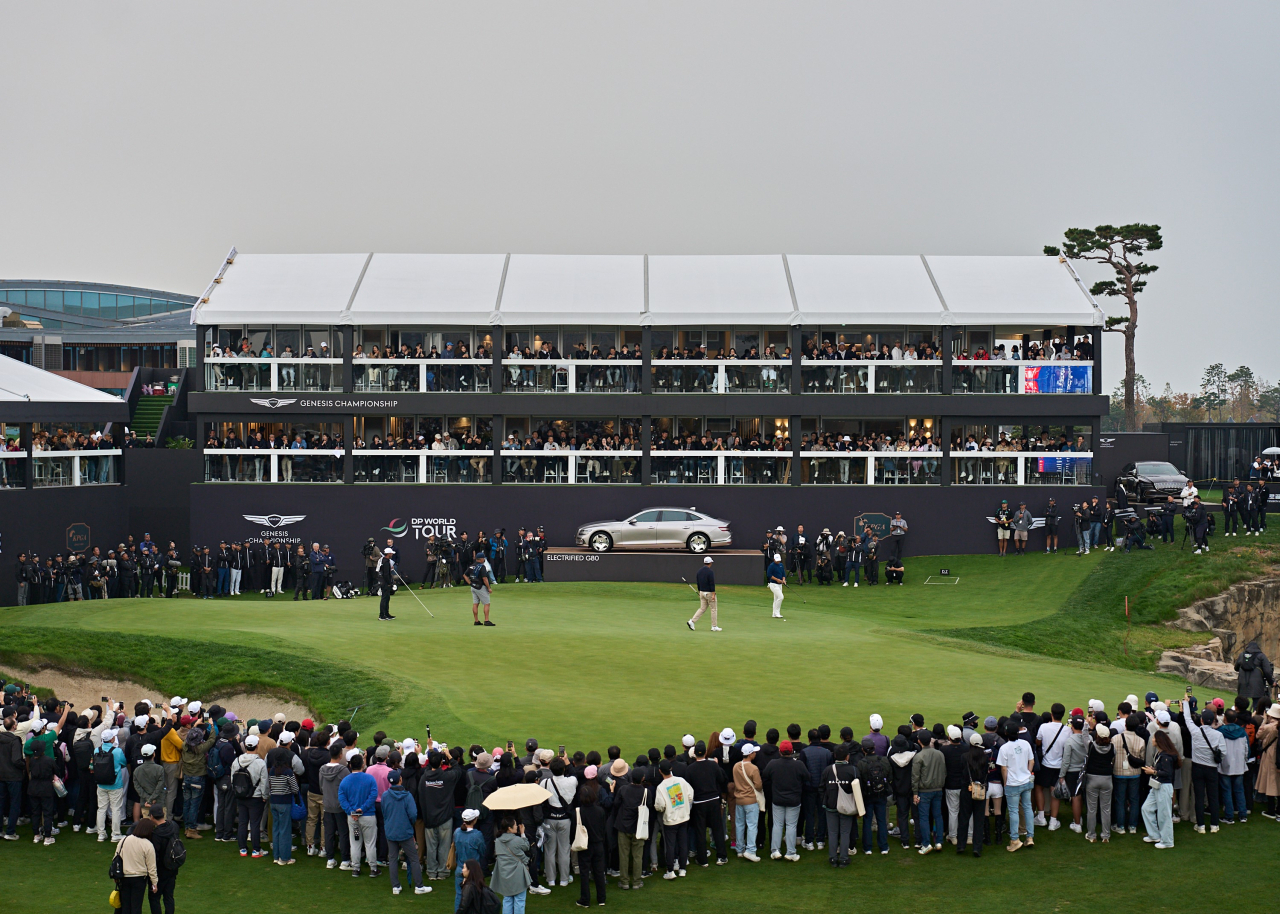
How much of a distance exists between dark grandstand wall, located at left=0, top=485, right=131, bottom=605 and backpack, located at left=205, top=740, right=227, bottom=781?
86.1 feet

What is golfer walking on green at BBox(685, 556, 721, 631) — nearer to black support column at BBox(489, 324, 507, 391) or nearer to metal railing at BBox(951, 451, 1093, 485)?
black support column at BBox(489, 324, 507, 391)

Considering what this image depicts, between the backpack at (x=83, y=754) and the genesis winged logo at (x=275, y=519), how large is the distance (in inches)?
1051

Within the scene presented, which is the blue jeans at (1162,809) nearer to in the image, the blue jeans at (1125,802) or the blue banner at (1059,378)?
the blue jeans at (1125,802)

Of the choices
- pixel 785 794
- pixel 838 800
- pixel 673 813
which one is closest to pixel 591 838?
pixel 673 813

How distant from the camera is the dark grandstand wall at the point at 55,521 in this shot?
119ft

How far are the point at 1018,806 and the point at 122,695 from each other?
59.2 ft

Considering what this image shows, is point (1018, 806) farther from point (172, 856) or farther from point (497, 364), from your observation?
point (497, 364)

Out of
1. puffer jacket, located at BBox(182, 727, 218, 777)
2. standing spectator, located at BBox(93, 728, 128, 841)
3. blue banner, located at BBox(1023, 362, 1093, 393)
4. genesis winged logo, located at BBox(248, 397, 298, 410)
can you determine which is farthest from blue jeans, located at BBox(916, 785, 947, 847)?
genesis winged logo, located at BBox(248, 397, 298, 410)

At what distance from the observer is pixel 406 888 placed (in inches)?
517

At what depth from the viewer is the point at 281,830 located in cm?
1384

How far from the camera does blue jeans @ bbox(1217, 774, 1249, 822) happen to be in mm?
14953

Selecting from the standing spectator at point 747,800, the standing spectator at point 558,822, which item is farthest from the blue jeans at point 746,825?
the standing spectator at point 558,822

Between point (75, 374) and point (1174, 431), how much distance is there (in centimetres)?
6075

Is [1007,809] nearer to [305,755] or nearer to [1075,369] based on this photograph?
[305,755]
